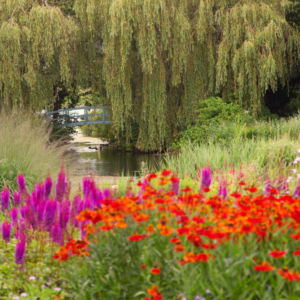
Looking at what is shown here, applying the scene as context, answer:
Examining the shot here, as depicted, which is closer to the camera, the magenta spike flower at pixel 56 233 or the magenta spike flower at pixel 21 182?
the magenta spike flower at pixel 56 233

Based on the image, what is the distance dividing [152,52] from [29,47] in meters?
3.71

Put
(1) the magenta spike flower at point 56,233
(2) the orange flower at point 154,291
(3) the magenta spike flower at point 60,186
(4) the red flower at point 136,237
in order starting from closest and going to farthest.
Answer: (2) the orange flower at point 154,291, (4) the red flower at point 136,237, (1) the magenta spike flower at point 56,233, (3) the magenta spike flower at point 60,186

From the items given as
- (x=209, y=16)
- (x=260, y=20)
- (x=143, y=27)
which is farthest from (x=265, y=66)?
(x=143, y=27)

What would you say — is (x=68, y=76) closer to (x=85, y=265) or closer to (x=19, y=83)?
(x=19, y=83)

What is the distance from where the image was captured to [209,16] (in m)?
12.7

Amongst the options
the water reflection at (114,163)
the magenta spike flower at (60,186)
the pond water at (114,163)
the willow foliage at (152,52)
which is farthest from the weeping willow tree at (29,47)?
the magenta spike flower at (60,186)

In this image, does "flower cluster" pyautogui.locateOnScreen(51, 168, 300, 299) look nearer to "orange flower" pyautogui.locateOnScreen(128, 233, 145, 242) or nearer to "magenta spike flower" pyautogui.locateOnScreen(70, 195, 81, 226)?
"orange flower" pyautogui.locateOnScreen(128, 233, 145, 242)

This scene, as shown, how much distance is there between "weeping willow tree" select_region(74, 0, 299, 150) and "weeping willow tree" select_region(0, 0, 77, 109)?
1.10m

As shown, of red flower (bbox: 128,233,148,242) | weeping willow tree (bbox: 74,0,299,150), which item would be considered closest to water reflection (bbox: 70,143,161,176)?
weeping willow tree (bbox: 74,0,299,150)

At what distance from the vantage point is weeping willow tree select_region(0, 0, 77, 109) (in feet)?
38.0

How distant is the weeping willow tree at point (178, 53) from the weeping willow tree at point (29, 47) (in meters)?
1.10

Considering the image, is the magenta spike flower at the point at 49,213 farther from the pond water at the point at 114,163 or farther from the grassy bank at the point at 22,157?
the pond water at the point at 114,163

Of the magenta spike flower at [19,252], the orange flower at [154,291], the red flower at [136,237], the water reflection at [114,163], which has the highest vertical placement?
the red flower at [136,237]

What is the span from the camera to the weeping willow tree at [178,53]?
38.2ft
